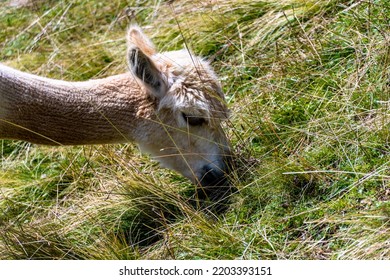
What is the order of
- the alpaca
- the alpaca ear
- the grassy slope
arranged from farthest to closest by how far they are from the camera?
the alpaca → the alpaca ear → the grassy slope

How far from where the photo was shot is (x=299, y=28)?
311 inches

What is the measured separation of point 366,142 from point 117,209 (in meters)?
2.00

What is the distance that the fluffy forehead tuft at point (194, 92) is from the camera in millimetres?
6340

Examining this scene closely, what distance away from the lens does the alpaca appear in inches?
251

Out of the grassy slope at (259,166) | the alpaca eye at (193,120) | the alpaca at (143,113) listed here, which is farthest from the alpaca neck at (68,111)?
the grassy slope at (259,166)

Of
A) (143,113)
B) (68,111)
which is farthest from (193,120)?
(68,111)

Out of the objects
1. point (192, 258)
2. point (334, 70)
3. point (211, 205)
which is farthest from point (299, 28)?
point (192, 258)

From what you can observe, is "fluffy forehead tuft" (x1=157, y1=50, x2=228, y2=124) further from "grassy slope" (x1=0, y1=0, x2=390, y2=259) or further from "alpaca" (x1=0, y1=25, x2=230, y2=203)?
"grassy slope" (x1=0, y1=0, x2=390, y2=259)

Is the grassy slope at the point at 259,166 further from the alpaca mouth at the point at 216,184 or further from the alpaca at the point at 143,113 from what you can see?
the alpaca at the point at 143,113

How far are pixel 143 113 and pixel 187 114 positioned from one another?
336 millimetres

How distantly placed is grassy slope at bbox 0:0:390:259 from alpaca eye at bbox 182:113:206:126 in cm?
49

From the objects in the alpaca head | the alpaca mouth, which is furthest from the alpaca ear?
the alpaca mouth

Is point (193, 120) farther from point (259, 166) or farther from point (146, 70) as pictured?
point (259, 166)
